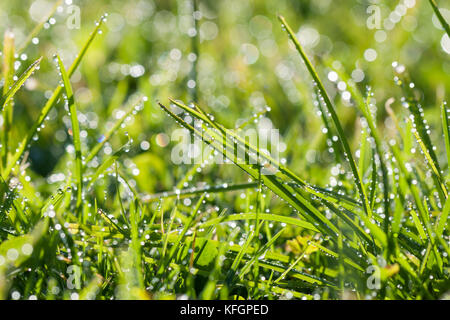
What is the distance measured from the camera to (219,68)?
5.99ft

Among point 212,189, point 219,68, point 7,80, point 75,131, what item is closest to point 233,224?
point 212,189

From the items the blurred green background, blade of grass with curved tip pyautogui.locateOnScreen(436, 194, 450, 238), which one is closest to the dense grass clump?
blade of grass with curved tip pyautogui.locateOnScreen(436, 194, 450, 238)

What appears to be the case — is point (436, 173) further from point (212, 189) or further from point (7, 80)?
point (7, 80)

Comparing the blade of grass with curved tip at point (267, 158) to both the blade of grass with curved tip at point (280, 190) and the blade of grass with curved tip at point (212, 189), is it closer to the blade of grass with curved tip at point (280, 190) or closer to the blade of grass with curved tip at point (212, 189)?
the blade of grass with curved tip at point (280, 190)

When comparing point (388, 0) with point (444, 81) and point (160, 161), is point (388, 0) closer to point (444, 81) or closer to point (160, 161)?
point (444, 81)

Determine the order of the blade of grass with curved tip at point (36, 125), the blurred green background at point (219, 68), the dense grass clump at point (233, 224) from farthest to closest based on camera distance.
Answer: the blurred green background at point (219, 68)
the blade of grass with curved tip at point (36, 125)
the dense grass clump at point (233, 224)

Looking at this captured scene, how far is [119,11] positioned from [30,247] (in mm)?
1889

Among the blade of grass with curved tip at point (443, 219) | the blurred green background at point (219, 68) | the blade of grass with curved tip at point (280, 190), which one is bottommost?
the blade of grass with curved tip at point (443, 219)

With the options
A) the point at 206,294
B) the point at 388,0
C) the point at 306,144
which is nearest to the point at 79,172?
the point at 206,294

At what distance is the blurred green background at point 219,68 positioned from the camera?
4.31 feet

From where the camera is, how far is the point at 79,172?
0.77 meters

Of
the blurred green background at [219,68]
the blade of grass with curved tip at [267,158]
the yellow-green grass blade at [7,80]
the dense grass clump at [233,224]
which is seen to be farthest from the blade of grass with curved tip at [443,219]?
the yellow-green grass blade at [7,80]

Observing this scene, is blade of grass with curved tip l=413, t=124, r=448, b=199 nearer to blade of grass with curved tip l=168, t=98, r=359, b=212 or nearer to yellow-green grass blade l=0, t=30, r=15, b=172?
blade of grass with curved tip l=168, t=98, r=359, b=212

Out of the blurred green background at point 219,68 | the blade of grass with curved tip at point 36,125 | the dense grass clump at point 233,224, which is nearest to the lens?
the dense grass clump at point 233,224
